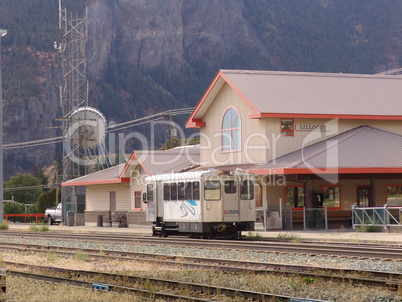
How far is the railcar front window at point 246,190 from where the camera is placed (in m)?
30.0

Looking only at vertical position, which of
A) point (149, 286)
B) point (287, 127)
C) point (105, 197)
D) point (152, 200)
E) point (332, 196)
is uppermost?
point (287, 127)

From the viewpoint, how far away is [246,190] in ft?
98.9

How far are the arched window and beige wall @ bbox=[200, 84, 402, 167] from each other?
0.32m

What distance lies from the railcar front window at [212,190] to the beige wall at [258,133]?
10808mm

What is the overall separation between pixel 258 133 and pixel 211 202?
11708 mm

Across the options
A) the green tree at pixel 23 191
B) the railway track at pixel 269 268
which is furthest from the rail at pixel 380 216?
the green tree at pixel 23 191

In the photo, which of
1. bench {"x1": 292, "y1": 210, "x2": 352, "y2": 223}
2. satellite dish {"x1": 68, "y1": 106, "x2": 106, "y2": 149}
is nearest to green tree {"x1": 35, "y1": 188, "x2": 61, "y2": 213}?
satellite dish {"x1": 68, "y1": 106, "x2": 106, "y2": 149}

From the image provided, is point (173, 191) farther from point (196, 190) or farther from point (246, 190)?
point (246, 190)

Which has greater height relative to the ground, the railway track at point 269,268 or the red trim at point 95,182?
the red trim at point 95,182

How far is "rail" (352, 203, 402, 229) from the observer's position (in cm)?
3312

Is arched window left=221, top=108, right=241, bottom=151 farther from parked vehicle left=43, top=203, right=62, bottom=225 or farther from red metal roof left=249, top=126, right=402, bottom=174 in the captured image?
parked vehicle left=43, top=203, right=62, bottom=225

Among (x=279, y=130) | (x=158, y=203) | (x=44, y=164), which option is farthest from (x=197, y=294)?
(x=44, y=164)

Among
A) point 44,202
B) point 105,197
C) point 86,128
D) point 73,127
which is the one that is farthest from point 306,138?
point 44,202

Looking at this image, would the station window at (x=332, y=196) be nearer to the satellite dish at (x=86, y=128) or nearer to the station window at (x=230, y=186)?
the station window at (x=230, y=186)
